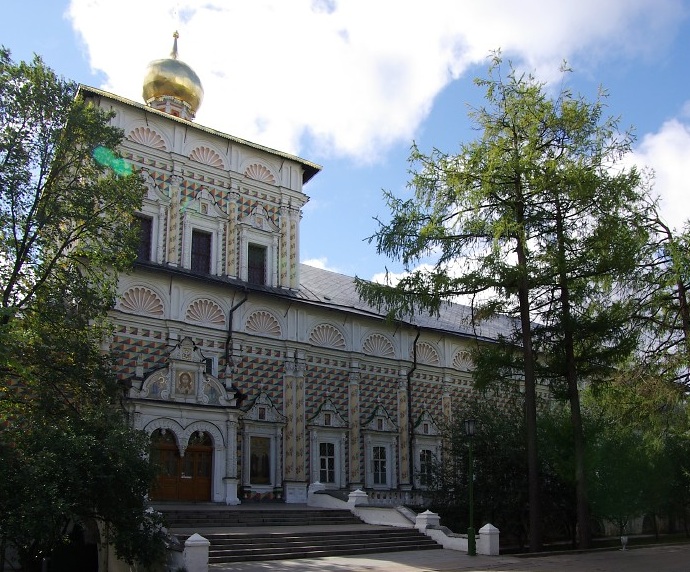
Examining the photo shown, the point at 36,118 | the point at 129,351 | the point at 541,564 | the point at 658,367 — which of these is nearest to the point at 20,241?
the point at 36,118

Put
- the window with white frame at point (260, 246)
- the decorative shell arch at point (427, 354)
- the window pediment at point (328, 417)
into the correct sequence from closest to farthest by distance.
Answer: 1. the window pediment at point (328, 417)
2. the window with white frame at point (260, 246)
3. the decorative shell arch at point (427, 354)

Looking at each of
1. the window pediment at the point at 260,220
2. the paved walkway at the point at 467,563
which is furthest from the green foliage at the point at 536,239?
the window pediment at the point at 260,220

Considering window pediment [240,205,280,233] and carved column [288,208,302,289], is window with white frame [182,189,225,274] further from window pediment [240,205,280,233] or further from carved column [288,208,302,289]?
carved column [288,208,302,289]

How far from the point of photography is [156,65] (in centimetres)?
2666

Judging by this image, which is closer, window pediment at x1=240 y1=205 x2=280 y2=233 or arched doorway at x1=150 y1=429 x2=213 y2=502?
arched doorway at x1=150 y1=429 x2=213 y2=502

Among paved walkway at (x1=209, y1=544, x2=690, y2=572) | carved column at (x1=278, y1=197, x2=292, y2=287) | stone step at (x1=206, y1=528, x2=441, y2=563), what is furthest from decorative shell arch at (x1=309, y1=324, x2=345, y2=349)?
paved walkway at (x1=209, y1=544, x2=690, y2=572)

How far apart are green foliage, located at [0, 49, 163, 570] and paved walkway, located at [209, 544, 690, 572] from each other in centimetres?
274

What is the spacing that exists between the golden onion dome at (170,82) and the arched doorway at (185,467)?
1247cm

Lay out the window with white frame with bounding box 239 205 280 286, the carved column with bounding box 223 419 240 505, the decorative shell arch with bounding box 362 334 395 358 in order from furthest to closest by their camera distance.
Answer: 1. the decorative shell arch with bounding box 362 334 395 358
2. the window with white frame with bounding box 239 205 280 286
3. the carved column with bounding box 223 419 240 505

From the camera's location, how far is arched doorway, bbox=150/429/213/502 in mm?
20234

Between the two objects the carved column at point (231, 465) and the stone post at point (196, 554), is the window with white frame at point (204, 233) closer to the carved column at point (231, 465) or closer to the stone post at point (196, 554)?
the carved column at point (231, 465)

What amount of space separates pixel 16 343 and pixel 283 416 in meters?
11.8

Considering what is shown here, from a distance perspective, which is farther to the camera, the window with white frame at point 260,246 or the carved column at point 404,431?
the carved column at point 404,431

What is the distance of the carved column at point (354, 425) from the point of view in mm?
25484
